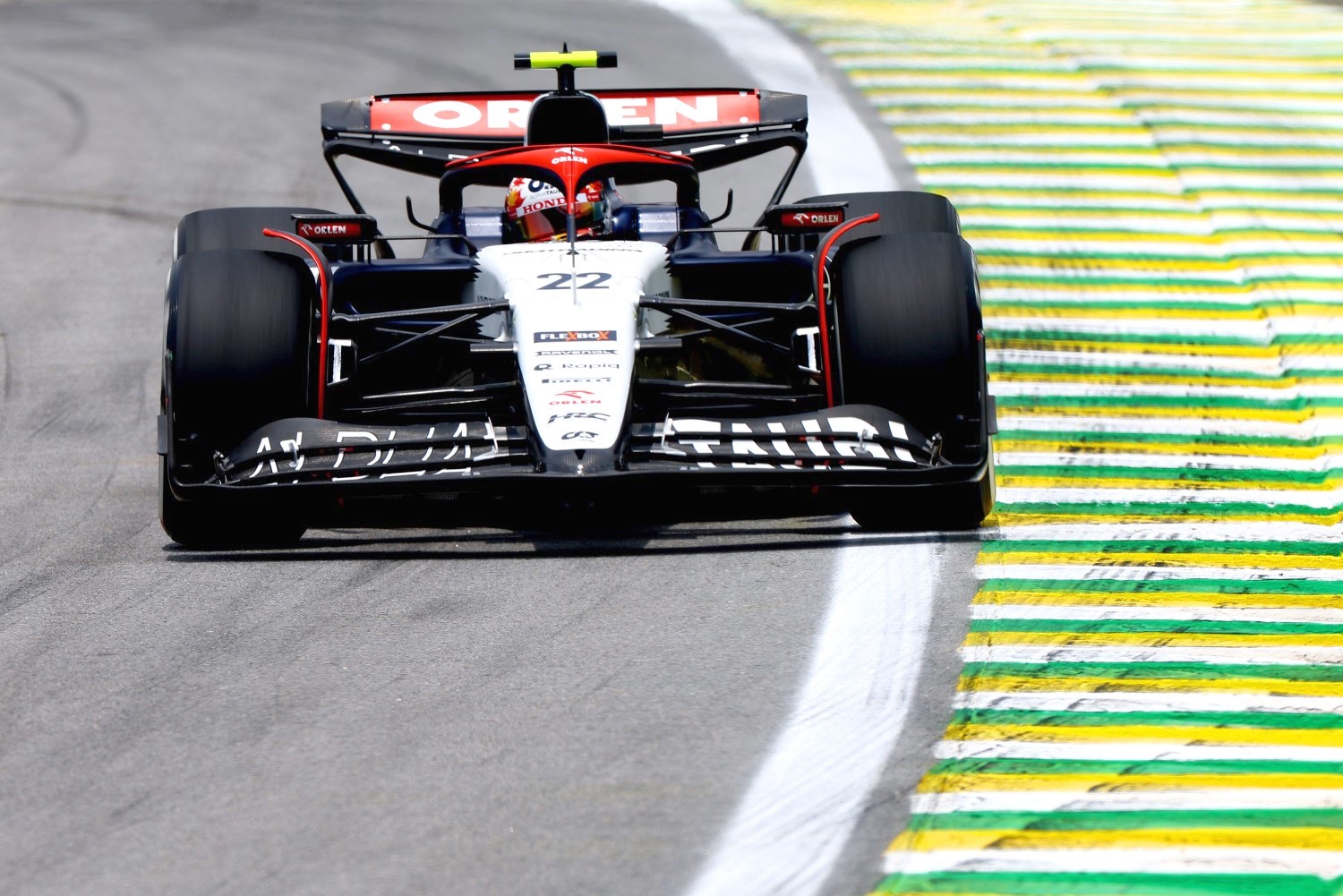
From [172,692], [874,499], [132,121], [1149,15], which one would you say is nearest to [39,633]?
[172,692]

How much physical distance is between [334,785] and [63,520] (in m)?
3.77

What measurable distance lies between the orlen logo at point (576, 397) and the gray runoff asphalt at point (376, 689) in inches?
21.6

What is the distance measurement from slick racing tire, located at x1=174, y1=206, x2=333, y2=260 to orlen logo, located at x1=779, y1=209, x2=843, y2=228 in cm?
199

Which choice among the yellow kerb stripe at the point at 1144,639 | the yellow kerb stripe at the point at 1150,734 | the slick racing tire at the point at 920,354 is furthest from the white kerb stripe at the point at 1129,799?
the slick racing tire at the point at 920,354

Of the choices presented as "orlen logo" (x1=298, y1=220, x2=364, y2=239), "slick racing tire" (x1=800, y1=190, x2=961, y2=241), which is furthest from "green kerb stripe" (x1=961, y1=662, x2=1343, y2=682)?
"orlen logo" (x1=298, y1=220, x2=364, y2=239)

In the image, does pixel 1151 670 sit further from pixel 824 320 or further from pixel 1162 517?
pixel 824 320

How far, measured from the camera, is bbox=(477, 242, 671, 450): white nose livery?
698 cm

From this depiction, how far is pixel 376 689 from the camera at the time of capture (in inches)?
220

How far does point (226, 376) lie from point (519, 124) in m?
4.06

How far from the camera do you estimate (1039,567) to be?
6988 millimetres

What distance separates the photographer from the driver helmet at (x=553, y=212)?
9.13 metres

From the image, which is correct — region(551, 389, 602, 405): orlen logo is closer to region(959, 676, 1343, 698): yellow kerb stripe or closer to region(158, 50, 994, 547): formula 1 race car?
region(158, 50, 994, 547): formula 1 race car

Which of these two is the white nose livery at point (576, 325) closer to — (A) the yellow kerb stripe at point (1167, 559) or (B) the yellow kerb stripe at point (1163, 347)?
(A) the yellow kerb stripe at point (1167, 559)

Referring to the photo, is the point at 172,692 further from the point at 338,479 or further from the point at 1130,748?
the point at 1130,748
